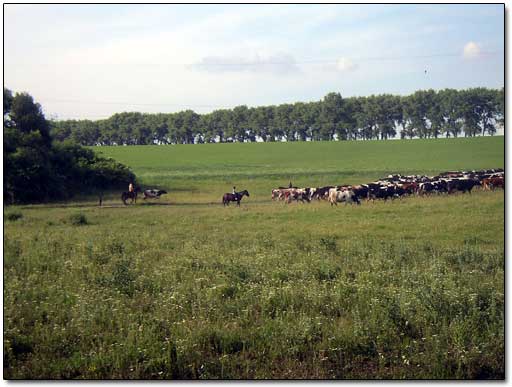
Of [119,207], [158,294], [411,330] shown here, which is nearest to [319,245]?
[411,330]

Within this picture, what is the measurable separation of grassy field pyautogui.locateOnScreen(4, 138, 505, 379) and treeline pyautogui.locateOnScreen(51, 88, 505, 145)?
0.11 metres

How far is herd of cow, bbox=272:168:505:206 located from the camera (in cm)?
467

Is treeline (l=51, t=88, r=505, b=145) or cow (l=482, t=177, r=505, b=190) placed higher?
treeline (l=51, t=88, r=505, b=145)

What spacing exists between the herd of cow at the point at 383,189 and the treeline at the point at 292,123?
0.38 m


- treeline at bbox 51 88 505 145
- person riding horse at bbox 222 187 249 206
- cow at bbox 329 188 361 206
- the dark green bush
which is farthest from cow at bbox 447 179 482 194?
the dark green bush

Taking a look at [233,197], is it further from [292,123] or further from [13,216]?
[13,216]

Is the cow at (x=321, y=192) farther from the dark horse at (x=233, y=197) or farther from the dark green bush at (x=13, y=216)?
the dark green bush at (x=13, y=216)

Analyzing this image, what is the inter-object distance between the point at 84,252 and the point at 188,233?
909 millimetres

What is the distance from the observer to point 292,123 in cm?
473

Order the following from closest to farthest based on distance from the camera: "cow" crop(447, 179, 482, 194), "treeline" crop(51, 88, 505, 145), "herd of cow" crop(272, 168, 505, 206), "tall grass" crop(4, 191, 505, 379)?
"tall grass" crop(4, 191, 505, 379) < "cow" crop(447, 179, 482, 194) < "treeline" crop(51, 88, 505, 145) < "herd of cow" crop(272, 168, 505, 206)

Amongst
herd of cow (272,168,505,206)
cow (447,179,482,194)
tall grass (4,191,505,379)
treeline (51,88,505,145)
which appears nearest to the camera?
tall grass (4,191,505,379)

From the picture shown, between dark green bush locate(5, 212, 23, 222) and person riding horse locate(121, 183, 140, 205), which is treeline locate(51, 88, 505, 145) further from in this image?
dark green bush locate(5, 212, 23, 222)

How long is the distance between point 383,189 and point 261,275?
136 cm

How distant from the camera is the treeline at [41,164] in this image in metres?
4.44
